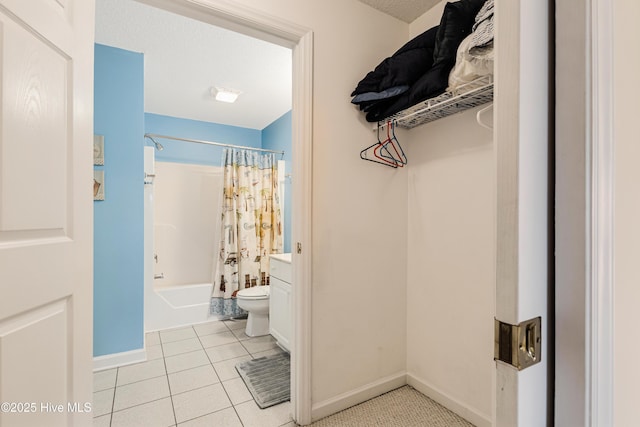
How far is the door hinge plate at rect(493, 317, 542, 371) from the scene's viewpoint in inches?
17.1

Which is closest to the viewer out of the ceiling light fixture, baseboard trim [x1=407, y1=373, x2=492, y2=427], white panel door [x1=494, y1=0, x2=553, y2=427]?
white panel door [x1=494, y1=0, x2=553, y2=427]

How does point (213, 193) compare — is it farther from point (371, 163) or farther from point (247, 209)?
point (371, 163)

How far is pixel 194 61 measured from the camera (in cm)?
249

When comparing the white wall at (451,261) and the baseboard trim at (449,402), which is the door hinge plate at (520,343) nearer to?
the white wall at (451,261)

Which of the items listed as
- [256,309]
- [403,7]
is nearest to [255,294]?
[256,309]

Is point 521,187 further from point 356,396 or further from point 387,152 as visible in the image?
point 356,396

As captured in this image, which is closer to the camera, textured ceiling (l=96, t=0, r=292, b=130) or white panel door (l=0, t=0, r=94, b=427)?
white panel door (l=0, t=0, r=94, b=427)

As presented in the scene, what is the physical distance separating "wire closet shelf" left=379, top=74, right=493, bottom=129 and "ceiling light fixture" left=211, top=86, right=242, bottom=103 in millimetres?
1894

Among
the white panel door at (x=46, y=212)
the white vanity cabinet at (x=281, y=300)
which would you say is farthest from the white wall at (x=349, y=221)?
the white panel door at (x=46, y=212)

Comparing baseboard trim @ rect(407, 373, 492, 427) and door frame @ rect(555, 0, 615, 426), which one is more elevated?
door frame @ rect(555, 0, 615, 426)

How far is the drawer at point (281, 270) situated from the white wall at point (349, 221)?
0.70 metres

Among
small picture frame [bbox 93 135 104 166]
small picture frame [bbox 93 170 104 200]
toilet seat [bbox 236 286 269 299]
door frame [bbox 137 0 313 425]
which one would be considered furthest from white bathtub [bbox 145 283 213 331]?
door frame [bbox 137 0 313 425]

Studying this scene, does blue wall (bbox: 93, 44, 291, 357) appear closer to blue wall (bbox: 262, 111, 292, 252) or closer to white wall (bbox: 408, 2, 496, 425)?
blue wall (bbox: 262, 111, 292, 252)
